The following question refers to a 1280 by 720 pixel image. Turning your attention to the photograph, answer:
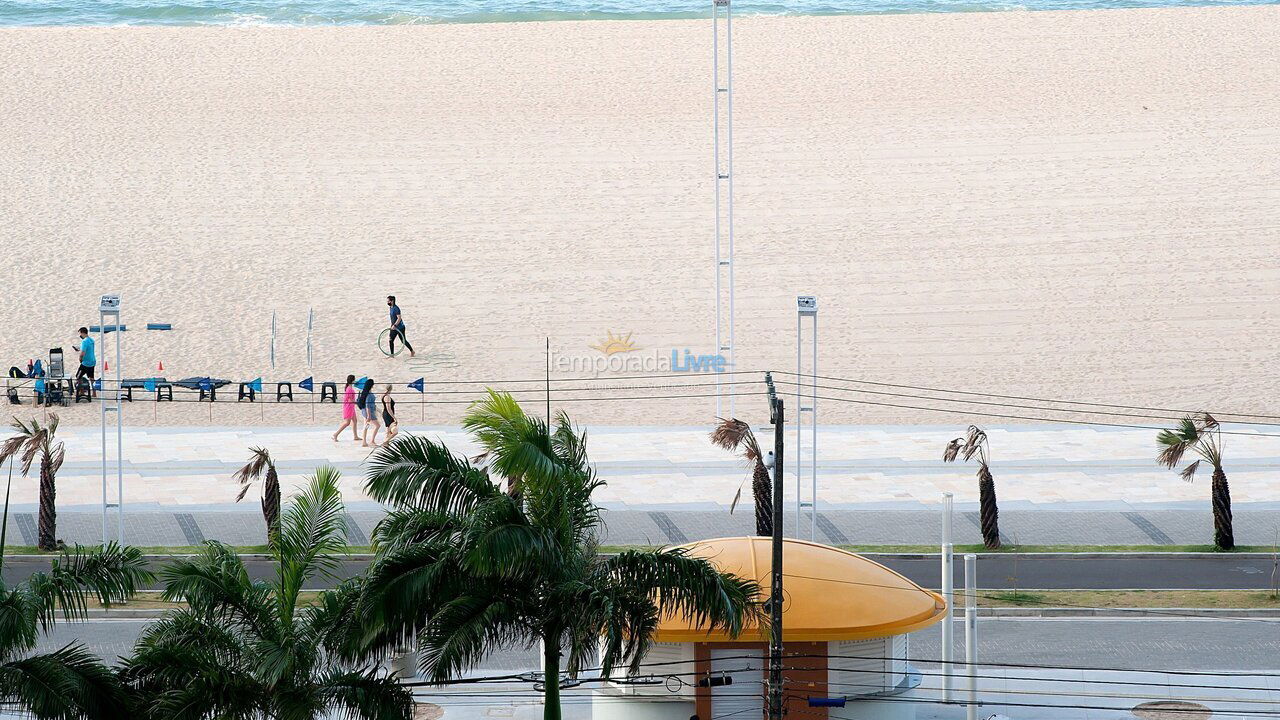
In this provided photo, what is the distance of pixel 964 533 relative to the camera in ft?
73.0

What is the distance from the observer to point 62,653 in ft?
36.3

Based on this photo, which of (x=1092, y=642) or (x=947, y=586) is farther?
(x=1092, y=642)

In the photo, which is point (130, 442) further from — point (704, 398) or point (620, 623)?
point (620, 623)

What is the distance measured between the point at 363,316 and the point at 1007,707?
71.4 feet

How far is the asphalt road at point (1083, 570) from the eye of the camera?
19.8 m

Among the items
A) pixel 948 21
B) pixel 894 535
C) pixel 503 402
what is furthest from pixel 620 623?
pixel 948 21

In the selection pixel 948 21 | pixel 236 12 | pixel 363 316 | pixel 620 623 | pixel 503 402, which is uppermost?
pixel 236 12

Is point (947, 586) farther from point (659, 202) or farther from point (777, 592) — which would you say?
point (659, 202)

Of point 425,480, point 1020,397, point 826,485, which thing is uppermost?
point 1020,397

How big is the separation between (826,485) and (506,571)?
46.5 feet

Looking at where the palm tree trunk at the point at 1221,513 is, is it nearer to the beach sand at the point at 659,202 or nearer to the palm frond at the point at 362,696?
the beach sand at the point at 659,202

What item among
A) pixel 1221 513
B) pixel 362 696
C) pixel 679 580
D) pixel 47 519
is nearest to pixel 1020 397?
pixel 1221 513

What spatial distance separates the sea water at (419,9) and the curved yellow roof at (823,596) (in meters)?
58.8

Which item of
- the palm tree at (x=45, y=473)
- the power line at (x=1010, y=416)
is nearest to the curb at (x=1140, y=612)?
the power line at (x=1010, y=416)
